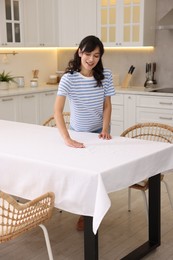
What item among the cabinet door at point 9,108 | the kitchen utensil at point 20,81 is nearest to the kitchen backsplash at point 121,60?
the kitchen utensil at point 20,81

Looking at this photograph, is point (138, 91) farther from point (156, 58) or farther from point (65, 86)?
point (65, 86)

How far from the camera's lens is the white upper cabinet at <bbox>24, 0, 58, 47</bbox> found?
522 cm

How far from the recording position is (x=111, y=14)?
5121mm

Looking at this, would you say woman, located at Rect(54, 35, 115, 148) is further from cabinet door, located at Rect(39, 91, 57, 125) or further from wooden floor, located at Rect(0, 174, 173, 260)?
cabinet door, located at Rect(39, 91, 57, 125)

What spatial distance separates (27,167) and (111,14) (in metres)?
3.53

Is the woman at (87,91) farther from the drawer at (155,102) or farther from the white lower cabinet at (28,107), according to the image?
the white lower cabinet at (28,107)

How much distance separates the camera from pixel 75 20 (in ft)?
17.9

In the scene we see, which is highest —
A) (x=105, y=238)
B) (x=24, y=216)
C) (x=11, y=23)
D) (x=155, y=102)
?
(x=11, y=23)

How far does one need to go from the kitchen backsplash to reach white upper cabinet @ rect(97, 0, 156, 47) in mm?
158

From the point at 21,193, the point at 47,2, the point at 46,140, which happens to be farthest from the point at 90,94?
the point at 47,2

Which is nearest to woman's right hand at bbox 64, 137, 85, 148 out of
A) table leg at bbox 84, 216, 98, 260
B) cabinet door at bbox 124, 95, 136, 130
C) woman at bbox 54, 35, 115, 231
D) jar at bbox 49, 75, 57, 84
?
woman at bbox 54, 35, 115, 231

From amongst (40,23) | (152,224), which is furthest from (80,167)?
(40,23)

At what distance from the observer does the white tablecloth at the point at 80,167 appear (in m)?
1.88

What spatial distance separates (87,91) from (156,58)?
281 cm
